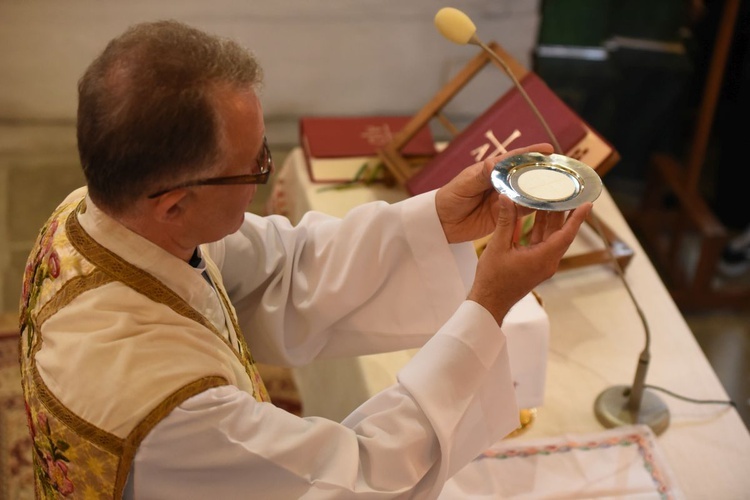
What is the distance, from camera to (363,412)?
131cm

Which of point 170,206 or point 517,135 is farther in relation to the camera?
point 517,135

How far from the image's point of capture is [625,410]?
67.0 inches

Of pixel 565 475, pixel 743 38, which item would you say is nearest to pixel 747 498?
pixel 565 475

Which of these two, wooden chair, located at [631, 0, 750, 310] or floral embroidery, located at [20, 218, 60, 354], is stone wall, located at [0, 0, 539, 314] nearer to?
wooden chair, located at [631, 0, 750, 310]

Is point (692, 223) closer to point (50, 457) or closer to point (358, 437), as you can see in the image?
point (358, 437)

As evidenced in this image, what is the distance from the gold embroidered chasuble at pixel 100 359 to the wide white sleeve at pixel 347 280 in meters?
0.29

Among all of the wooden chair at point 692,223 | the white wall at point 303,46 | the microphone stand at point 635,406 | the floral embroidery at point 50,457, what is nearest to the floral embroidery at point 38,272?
the floral embroidery at point 50,457

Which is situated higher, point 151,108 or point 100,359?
point 151,108

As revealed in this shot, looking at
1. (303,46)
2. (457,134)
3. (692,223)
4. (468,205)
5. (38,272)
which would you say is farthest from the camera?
(303,46)

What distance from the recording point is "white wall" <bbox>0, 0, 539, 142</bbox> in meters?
3.33

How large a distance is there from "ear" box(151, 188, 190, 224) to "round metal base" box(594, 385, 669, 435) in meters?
0.94

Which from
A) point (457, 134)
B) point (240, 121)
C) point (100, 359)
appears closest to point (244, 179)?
point (240, 121)

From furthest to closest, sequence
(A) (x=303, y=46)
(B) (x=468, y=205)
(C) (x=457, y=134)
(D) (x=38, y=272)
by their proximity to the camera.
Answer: (A) (x=303, y=46), (C) (x=457, y=134), (B) (x=468, y=205), (D) (x=38, y=272)

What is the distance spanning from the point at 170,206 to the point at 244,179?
0.34ft
